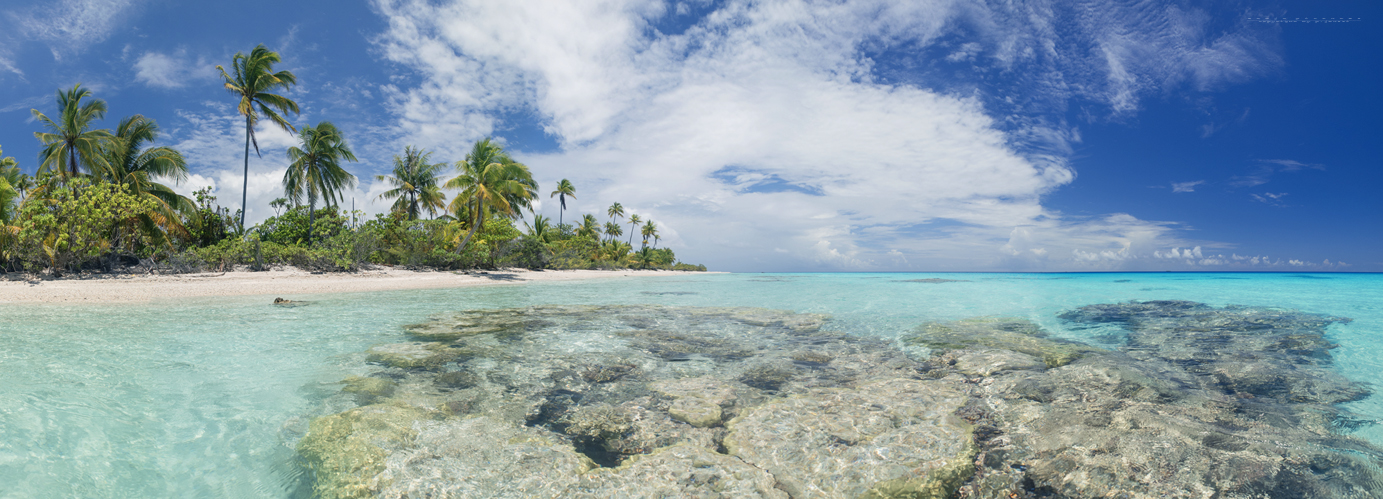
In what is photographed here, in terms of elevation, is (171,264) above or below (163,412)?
above

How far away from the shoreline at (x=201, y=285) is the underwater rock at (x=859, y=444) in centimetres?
1741

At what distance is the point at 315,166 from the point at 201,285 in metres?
14.3

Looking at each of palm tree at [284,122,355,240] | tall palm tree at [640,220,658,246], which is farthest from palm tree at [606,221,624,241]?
palm tree at [284,122,355,240]

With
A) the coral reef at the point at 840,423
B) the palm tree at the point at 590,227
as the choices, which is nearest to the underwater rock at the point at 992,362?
the coral reef at the point at 840,423

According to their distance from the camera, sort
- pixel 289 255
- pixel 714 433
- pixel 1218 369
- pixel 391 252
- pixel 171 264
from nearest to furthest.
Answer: pixel 714 433 → pixel 1218 369 → pixel 171 264 → pixel 289 255 → pixel 391 252

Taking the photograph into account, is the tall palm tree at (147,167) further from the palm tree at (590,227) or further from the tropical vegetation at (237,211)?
the palm tree at (590,227)

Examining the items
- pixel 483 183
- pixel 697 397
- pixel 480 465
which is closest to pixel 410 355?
pixel 480 465

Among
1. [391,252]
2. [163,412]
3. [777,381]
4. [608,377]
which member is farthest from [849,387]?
[391,252]

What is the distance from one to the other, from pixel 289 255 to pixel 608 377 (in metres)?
25.0

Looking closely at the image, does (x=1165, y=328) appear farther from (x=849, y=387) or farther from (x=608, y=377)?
(x=608, y=377)

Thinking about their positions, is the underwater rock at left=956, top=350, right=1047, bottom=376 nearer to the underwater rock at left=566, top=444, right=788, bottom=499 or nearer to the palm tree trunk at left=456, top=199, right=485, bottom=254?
the underwater rock at left=566, top=444, right=788, bottom=499

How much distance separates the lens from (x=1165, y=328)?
31.8 feet

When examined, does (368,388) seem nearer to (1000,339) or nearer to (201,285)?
(1000,339)

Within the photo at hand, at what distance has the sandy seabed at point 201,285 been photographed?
1292 centimetres
